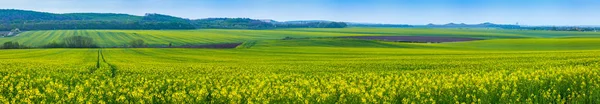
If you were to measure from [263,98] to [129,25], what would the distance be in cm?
19721

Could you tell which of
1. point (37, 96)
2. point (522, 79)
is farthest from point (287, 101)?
point (522, 79)

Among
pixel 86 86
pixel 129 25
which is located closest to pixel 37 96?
pixel 86 86

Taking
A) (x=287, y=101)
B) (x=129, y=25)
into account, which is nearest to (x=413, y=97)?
(x=287, y=101)

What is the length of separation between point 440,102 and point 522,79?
18.1ft

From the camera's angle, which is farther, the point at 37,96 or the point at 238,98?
the point at 37,96

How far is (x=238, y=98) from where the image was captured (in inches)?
571

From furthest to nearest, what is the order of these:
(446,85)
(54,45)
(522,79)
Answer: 1. (54,45)
2. (522,79)
3. (446,85)

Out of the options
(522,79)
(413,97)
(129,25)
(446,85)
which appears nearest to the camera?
(413,97)

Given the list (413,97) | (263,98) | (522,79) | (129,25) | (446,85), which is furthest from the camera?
(129,25)

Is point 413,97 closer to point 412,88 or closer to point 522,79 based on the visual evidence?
point 412,88

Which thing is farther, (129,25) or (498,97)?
(129,25)

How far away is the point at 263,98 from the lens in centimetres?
1408

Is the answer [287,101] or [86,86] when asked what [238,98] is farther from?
[86,86]

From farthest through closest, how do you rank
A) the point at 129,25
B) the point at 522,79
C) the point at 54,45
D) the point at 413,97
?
the point at 129,25
the point at 54,45
the point at 522,79
the point at 413,97
